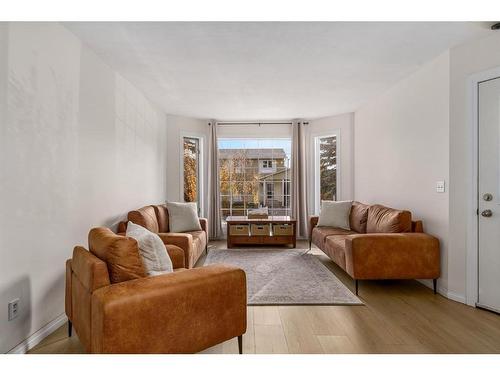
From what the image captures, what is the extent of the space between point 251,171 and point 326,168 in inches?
61.0

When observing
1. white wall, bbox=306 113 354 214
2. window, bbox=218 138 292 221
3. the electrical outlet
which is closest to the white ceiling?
white wall, bbox=306 113 354 214

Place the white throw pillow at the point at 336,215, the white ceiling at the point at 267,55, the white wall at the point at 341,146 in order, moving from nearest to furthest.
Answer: the white ceiling at the point at 267,55, the white throw pillow at the point at 336,215, the white wall at the point at 341,146

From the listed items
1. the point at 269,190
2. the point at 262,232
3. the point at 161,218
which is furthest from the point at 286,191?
the point at 161,218

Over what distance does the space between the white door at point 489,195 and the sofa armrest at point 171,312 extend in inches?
89.6

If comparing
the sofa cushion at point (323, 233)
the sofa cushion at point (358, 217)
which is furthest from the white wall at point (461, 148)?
the sofa cushion at point (323, 233)

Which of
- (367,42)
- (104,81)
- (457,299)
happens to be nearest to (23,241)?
(104,81)

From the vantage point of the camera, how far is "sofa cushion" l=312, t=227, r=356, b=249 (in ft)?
13.1

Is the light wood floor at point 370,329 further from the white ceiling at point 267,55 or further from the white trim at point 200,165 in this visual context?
the white trim at point 200,165

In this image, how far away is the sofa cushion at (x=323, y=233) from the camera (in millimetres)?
3987

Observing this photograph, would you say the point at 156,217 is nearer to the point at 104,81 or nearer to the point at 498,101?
the point at 104,81

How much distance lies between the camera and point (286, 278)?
11.1 ft

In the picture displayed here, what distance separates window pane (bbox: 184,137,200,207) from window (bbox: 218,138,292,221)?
0.51 metres

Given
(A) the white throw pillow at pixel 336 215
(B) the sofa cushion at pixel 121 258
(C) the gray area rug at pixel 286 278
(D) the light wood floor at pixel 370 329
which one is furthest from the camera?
(A) the white throw pillow at pixel 336 215

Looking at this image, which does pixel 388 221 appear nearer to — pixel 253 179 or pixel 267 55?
pixel 267 55
